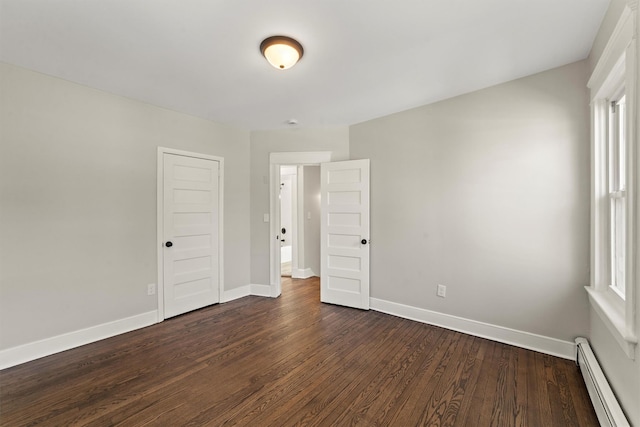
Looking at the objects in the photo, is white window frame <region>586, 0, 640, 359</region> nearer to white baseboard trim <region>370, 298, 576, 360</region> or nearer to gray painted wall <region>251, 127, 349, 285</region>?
white baseboard trim <region>370, 298, 576, 360</region>

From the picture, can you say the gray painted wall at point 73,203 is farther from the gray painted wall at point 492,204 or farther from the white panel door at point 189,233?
the gray painted wall at point 492,204

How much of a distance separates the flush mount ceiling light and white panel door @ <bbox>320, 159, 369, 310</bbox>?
186 centimetres

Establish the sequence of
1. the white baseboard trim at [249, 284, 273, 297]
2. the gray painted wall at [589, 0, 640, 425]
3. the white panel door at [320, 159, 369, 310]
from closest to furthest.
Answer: the gray painted wall at [589, 0, 640, 425] < the white panel door at [320, 159, 369, 310] < the white baseboard trim at [249, 284, 273, 297]

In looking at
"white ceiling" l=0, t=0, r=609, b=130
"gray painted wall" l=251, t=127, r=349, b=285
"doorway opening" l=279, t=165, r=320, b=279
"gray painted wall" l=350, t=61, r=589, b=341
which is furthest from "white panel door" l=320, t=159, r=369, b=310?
"doorway opening" l=279, t=165, r=320, b=279

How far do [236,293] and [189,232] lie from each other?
1180mm

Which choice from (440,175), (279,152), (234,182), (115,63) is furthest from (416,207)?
(115,63)

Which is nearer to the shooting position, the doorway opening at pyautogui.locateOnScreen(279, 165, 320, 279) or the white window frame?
the white window frame

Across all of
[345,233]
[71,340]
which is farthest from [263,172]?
[71,340]

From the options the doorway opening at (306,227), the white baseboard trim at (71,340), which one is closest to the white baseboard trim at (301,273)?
the doorway opening at (306,227)

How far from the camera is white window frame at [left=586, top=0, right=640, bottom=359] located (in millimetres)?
1406

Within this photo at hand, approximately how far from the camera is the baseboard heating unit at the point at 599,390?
4.91ft

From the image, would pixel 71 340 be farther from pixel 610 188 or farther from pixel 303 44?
pixel 610 188

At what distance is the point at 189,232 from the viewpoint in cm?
367

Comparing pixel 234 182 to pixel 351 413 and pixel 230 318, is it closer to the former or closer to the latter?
pixel 230 318
